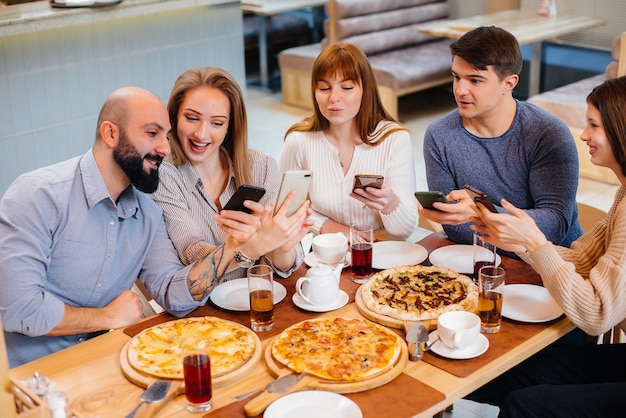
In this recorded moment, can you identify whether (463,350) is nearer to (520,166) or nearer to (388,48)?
(520,166)

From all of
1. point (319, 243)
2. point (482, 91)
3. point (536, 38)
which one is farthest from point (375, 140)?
point (536, 38)

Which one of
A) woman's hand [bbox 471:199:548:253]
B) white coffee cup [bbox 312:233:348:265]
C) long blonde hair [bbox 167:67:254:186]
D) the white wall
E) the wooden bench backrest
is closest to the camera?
woman's hand [bbox 471:199:548:253]

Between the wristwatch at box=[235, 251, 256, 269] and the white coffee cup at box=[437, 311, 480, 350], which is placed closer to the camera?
the white coffee cup at box=[437, 311, 480, 350]

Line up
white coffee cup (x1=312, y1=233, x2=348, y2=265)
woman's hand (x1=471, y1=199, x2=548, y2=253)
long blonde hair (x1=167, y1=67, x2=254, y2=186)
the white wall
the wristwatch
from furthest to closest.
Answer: the white wall, long blonde hair (x1=167, y1=67, x2=254, y2=186), white coffee cup (x1=312, y1=233, x2=348, y2=265), the wristwatch, woman's hand (x1=471, y1=199, x2=548, y2=253)

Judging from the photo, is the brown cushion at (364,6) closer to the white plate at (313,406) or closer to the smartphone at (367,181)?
the smartphone at (367,181)

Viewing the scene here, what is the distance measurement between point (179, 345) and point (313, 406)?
0.43 metres

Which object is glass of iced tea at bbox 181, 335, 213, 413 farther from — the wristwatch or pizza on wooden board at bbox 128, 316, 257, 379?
the wristwatch

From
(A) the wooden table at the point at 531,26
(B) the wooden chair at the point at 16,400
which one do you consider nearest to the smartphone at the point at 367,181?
(B) the wooden chair at the point at 16,400

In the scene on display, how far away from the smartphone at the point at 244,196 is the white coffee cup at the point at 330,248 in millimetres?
324

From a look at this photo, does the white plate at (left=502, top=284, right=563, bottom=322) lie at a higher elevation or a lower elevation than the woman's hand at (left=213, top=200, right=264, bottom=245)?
lower

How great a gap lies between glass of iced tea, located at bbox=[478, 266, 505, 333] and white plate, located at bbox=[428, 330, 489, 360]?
7 cm

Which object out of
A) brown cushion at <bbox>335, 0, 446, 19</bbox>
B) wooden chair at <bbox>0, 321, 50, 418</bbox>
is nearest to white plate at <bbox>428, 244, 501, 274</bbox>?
wooden chair at <bbox>0, 321, 50, 418</bbox>

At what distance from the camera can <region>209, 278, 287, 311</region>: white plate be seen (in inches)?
90.8

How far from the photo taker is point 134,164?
2.30m
